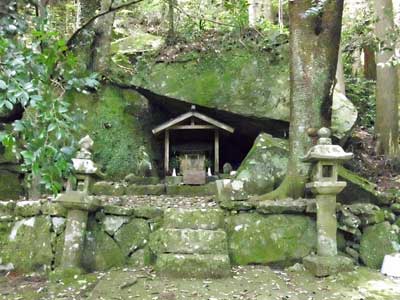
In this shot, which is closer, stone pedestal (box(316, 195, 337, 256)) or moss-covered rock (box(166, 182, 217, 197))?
stone pedestal (box(316, 195, 337, 256))

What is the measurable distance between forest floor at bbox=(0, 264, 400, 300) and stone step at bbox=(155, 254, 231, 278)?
8cm

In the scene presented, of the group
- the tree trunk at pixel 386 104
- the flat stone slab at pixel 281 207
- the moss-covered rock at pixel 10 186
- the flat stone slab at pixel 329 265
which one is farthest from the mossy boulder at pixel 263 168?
the moss-covered rock at pixel 10 186

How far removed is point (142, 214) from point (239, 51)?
426cm

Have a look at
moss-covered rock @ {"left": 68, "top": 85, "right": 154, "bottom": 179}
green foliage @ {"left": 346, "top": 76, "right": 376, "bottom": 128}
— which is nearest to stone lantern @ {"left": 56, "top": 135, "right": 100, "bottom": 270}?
moss-covered rock @ {"left": 68, "top": 85, "right": 154, "bottom": 179}

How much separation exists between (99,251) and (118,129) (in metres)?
3.64

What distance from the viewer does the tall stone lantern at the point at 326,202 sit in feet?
13.9

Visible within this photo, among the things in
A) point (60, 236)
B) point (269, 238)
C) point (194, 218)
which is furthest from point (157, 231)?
point (269, 238)

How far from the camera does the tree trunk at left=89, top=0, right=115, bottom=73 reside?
8.09 m

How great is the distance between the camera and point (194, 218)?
15.0 ft

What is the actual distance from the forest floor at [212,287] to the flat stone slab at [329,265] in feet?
0.20

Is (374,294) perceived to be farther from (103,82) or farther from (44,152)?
(103,82)

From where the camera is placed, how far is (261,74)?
7.39 metres

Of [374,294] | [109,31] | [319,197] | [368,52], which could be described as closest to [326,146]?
[319,197]

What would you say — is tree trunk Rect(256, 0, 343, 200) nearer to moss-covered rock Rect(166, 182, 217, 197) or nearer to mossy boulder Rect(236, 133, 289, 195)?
mossy boulder Rect(236, 133, 289, 195)
